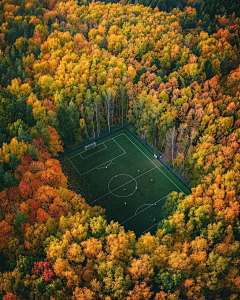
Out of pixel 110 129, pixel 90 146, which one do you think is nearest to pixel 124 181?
pixel 90 146

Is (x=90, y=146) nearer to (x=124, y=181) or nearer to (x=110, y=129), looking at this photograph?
(x=110, y=129)

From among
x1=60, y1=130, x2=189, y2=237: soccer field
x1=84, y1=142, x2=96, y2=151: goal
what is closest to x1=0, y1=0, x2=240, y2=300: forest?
x1=84, y1=142, x2=96, y2=151: goal

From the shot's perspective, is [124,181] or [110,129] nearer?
[124,181]

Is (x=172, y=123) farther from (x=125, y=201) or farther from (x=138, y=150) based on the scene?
(x=125, y=201)

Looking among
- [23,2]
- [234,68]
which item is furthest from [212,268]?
[23,2]

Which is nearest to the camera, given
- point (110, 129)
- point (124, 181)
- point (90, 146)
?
point (124, 181)

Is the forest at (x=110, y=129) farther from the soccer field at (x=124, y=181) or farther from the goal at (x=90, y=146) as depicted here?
the soccer field at (x=124, y=181)

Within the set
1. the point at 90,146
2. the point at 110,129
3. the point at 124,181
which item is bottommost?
the point at 124,181

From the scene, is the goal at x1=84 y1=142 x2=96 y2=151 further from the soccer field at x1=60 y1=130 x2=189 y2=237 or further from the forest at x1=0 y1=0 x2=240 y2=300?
the forest at x1=0 y1=0 x2=240 y2=300
